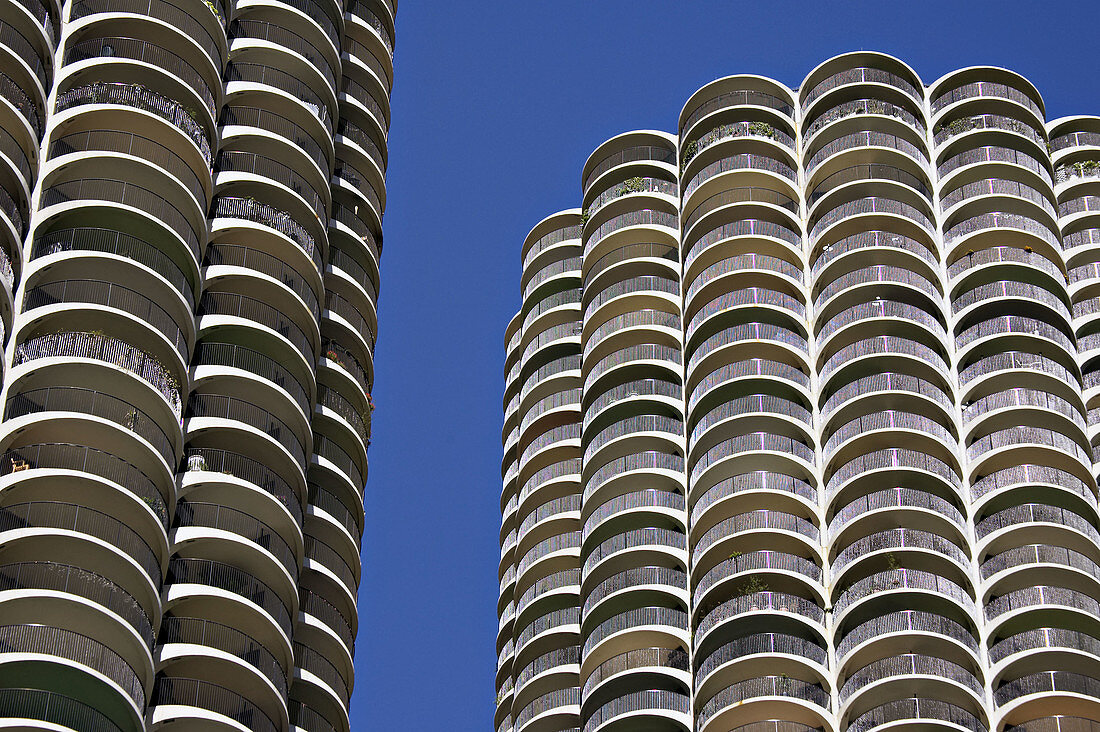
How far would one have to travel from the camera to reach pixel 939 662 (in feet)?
219

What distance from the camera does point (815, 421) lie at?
2992 inches

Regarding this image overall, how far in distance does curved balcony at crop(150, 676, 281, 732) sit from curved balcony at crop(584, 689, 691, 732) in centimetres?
1282

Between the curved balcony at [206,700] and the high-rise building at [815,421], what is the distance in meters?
13.3

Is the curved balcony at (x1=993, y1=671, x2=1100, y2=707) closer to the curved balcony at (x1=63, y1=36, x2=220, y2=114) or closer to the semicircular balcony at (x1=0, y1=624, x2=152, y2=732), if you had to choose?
the semicircular balcony at (x1=0, y1=624, x2=152, y2=732)

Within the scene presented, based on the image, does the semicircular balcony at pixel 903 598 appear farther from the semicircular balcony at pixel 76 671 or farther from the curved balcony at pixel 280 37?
the curved balcony at pixel 280 37

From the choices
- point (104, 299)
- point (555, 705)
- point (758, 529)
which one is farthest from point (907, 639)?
point (104, 299)

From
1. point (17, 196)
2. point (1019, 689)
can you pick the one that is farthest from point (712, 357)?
point (17, 196)

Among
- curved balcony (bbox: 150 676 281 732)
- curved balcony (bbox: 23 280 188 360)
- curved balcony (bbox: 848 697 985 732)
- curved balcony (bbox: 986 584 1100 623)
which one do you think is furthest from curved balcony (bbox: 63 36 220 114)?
curved balcony (bbox: 986 584 1100 623)

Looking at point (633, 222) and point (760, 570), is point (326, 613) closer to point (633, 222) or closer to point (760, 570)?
point (760, 570)

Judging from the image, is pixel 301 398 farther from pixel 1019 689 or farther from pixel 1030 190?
pixel 1030 190

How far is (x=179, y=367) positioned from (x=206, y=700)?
399 inches

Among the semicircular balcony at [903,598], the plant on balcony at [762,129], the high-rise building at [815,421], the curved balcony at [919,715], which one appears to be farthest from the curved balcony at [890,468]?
the plant on balcony at [762,129]

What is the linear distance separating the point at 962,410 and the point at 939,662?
1165 centimetres

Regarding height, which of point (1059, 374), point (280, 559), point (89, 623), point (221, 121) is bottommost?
point (89, 623)
